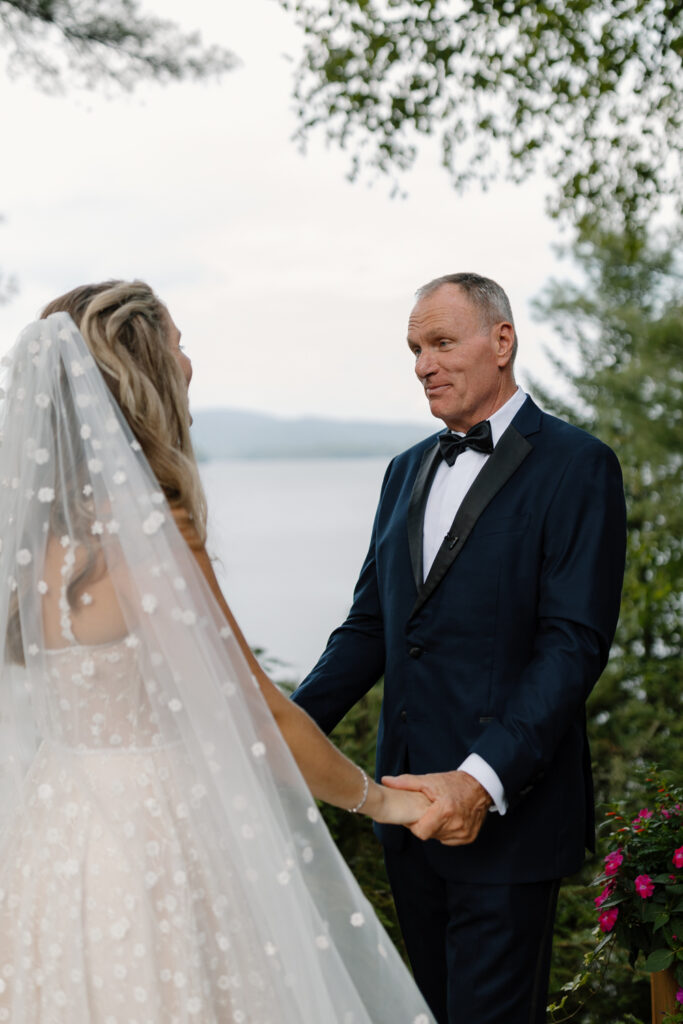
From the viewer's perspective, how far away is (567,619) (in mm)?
2406

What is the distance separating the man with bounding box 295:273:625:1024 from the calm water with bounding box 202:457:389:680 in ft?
1.85

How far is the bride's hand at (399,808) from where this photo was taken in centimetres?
238

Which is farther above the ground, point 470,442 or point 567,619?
point 470,442

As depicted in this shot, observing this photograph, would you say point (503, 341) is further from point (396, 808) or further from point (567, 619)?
point (396, 808)

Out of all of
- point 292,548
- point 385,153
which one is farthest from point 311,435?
point 385,153

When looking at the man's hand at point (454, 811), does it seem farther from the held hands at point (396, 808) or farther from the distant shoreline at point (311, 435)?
the distant shoreline at point (311, 435)

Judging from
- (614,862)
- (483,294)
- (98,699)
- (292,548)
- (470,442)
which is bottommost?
(292,548)

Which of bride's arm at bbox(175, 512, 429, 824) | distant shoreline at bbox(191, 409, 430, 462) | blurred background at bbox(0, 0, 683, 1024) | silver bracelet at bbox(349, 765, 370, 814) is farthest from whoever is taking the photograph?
distant shoreline at bbox(191, 409, 430, 462)

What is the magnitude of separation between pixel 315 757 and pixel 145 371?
88 centimetres

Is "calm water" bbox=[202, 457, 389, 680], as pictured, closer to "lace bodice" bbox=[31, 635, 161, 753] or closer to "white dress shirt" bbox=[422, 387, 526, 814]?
"lace bodice" bbox=[31, 635, 161, 753]

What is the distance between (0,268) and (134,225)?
1.82 meters

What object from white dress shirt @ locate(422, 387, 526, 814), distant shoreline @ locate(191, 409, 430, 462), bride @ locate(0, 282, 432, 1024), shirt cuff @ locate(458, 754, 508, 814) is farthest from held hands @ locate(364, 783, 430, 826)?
distant shoreline @ locate(191, 409, 430, 462)

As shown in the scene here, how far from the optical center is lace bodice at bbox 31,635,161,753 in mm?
2000

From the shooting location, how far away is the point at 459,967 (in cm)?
249
